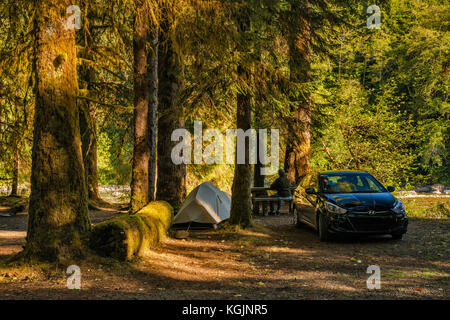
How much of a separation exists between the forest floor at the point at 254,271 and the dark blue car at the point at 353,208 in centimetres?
40

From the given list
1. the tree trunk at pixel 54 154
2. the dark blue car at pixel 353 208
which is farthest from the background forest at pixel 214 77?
the dark blue car at pixel 353 208

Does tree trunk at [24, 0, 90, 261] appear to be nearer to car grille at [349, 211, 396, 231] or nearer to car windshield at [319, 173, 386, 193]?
car grille at [349, 211, 396, 231]

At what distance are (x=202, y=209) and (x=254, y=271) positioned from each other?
5.54 meters

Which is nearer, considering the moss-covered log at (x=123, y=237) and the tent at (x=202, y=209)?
the moss-covered log at (x=123, y=237)

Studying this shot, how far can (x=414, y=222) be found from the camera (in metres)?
15.6

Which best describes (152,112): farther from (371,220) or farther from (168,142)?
(371,220)

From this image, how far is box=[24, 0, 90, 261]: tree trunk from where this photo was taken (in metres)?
7.89

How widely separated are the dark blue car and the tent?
3.06 meters

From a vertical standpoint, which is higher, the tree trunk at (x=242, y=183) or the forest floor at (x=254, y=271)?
the tree trunk at (x=242, y=183)

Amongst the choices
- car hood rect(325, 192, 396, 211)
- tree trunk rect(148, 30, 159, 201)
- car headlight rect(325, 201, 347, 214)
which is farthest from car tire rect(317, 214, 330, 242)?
tree trunk rect(148, 30, 159, 201)

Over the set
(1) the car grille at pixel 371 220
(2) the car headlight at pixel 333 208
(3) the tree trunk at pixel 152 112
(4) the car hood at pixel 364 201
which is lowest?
(1) the car grille at pixel 371 220

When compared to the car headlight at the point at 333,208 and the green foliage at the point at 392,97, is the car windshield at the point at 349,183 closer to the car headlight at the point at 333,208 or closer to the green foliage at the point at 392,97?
the car headlight at the point at 333,208

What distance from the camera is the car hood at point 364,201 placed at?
10992mm
